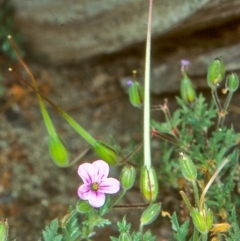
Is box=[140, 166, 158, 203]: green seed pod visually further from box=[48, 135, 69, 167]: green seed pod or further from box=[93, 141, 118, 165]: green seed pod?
box=[48, 135, 69, 167]: green seed pod

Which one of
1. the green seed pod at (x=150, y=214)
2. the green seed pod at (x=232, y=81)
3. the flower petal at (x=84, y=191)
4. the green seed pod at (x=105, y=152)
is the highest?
the green seed pod at (x=232, y=81)

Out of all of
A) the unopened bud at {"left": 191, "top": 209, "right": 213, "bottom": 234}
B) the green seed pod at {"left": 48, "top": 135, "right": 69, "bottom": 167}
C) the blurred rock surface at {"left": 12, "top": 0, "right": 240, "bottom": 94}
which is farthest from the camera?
the blurred rock surface at {"left": 12, "top": 0, "right": 240, "bottom": 94}

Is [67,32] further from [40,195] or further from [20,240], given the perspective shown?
[20,240]

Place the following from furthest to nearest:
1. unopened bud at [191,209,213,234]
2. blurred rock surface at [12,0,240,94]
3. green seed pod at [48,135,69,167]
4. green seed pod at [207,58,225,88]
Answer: blurred rock surface at [12,0,240,94] < green seed pod at [48,135,69,167] < green seed pod at [207,58,225,88] < unopened bud at [191,209,213,234]

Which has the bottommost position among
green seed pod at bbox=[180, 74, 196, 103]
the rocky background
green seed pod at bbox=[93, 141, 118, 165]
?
green seed pod at bbox=[93, 141, 118, 165]

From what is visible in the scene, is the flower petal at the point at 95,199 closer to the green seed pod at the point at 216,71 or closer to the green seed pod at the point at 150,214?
the green seed pod at the point at 150,214

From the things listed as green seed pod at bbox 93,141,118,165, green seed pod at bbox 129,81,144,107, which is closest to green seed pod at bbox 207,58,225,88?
green seed pod at bbox 129,81,144,107

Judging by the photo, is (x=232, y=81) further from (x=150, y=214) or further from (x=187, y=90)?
(x=150, y=214)

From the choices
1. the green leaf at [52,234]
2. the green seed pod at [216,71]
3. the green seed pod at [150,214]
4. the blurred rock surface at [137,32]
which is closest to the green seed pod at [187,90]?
the green seed pod at [216,71]

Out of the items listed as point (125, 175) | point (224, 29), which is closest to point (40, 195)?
point (125, 175)
